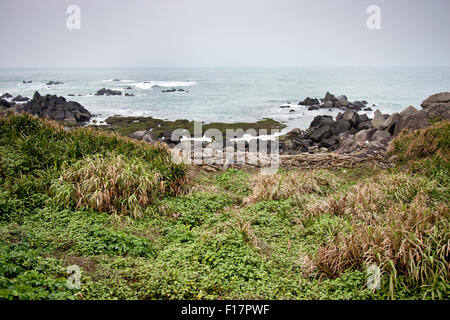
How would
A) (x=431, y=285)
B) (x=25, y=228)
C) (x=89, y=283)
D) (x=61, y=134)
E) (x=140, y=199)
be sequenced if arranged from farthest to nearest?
(x=61, y=134), (x=140, y=199), (x=25, y=228), (x=89, y=283), (x=431, y=285)

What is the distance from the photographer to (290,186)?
7871mm

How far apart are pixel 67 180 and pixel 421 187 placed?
25.1 ft

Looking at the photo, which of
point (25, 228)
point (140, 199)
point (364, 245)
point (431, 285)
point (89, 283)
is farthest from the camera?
point (140, 199)

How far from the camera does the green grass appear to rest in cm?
397

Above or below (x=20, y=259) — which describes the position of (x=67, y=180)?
above

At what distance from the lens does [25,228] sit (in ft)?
17.3

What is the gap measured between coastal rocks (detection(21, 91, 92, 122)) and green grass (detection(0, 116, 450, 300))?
22.8m

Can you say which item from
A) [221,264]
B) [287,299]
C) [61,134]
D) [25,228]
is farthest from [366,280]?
[61,134]

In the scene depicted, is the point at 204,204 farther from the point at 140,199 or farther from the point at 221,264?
the point at 221,264

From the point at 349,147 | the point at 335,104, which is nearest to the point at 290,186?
the point at 349,147

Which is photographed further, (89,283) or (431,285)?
(89,283)

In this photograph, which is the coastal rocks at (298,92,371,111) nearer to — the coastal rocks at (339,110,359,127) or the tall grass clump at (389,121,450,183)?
the coastal rocks at (339,110,359,127)

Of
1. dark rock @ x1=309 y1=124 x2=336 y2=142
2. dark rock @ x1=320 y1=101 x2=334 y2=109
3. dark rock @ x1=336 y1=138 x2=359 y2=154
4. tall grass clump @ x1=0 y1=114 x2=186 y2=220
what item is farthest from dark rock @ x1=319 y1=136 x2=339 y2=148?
Answer: dark rock @ x1=320 y1=101 x2=334 y2=109

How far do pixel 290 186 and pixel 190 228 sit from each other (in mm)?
2882
